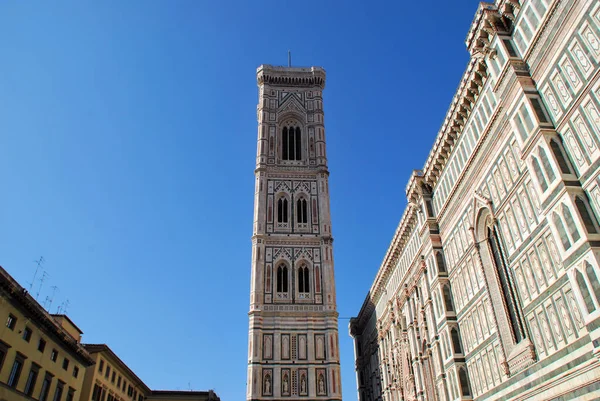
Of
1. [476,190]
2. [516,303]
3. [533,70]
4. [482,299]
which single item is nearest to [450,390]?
[482,299]

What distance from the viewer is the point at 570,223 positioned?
13.1 m

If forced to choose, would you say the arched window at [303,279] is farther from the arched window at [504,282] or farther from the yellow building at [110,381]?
the arched window at [504,282]

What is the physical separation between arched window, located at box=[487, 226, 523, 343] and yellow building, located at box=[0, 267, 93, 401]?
64.5 feet

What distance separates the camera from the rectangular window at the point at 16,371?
2153cm

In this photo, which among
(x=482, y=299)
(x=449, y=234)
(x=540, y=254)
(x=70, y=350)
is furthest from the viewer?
(x=70, y=350)

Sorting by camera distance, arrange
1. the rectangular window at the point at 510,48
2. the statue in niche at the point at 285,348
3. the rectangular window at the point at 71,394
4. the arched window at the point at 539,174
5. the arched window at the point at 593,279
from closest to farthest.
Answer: the arched window at the point at 593,279, the arched window at the point at 539,174, the rectangular window at the point at 510,48, the rectangular window at the point at 71,394, the statue in niche at the point at 285,348

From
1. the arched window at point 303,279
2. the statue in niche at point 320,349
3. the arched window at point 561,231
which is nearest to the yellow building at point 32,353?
the statue in niche at point 320,349

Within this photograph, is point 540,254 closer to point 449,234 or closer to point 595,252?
point 595,252

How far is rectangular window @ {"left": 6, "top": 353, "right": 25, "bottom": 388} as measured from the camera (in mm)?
21528

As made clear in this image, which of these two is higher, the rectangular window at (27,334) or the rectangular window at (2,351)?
the rectangular window at (27,334)

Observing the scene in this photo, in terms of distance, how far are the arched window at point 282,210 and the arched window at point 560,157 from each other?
31146 mm

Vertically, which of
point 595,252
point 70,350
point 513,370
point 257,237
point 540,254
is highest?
point 257,237

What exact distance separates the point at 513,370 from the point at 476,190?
22.2ft

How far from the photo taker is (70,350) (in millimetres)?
27562
